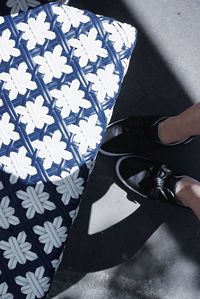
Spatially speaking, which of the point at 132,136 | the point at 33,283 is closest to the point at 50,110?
the point at 33,283

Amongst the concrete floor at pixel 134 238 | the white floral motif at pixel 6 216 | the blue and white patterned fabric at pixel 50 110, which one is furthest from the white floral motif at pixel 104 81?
the concrete floor at pixel 134 238

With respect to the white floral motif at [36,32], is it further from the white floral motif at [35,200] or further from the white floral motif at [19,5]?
the white floral motif at [35,200]

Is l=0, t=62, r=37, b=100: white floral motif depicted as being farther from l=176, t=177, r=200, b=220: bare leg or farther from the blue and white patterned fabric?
l=176, t=177, r=200, b=220: bare leg

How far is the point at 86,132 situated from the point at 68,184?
0.46 feet

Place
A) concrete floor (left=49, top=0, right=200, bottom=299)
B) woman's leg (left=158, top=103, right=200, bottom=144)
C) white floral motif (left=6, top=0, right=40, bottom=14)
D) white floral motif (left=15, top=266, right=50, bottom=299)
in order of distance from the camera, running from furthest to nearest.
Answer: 1. concrete floor (left=49, top=0, right=200, bottom=299)
2. woman's leg (left=158, top=103, right=200, bottom=144)
3. white floral motif (left=6, top=0, right=40, bottom=14)
4. white floral motif (left=15, top=266, right=50, bottom=299)

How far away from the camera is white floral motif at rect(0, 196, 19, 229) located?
3.65 ft

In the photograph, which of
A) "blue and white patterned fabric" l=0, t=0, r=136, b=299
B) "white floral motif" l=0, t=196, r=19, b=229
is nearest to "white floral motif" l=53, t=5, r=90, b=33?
"blue and white patterned fabric" l=0, t=0, r=136, b=299

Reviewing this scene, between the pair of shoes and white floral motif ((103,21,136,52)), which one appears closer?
white floral motif ((103,21,136,52))

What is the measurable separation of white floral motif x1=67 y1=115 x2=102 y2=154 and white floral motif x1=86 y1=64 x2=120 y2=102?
65 mm

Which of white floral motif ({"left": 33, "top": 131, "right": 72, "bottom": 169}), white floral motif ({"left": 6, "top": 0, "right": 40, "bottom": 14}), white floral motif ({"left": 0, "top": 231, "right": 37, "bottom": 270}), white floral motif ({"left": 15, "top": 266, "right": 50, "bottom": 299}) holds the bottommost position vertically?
white floral motif ({"left": 15, "top": 266, "right": 50, "bottom": 299})

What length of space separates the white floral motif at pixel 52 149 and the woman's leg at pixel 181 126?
0.47 metres

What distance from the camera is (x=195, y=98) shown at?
1727 mm

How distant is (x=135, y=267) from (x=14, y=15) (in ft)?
3.39

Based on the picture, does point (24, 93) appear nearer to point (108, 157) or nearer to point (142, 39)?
point (108, 157)
